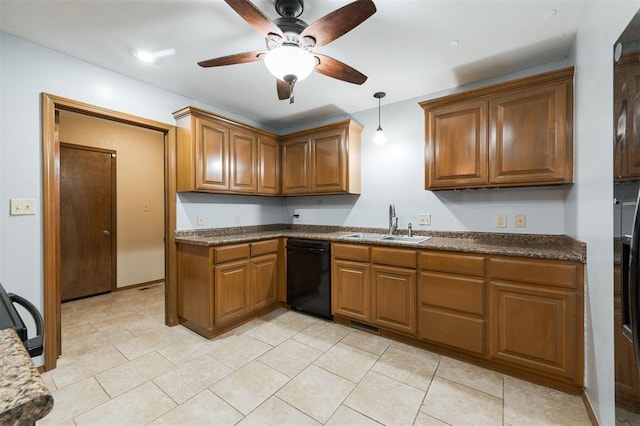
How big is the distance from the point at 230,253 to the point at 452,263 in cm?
198

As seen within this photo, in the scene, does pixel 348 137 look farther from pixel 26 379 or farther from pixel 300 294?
pixel 26 379

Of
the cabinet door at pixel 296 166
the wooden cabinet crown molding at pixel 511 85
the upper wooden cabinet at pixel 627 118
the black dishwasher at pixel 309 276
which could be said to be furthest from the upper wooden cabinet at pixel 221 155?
the upper wooden cabinet at pixel 627 118

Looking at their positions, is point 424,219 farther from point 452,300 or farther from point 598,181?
point 598,181

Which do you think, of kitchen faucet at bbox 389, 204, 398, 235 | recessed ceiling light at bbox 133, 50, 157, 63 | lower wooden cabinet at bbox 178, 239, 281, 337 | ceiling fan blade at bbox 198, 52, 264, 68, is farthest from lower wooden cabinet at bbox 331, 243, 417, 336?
recessed ceiling light at bbox 133, 50, 157, 63

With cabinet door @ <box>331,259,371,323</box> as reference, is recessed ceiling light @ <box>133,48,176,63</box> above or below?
above

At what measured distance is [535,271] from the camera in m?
1.84

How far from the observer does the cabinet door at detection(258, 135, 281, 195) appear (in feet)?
11.4

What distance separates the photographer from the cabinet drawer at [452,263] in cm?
206

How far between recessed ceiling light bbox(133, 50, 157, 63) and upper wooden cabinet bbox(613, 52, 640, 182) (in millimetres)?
2828

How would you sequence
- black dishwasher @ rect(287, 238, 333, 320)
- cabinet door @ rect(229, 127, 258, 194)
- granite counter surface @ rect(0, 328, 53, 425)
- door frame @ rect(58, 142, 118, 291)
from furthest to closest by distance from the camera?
door frame @ rect(58, 142, 118, 291)
cabinet door @ rect(229, 127, 258, 194)
black dishwasher @ rect(287, 238, 333, 320)
granite counter surface @ rect(0, 328, 53, 425)

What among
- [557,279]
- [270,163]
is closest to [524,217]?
[557,279]

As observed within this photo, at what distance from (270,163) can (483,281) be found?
2.72 m

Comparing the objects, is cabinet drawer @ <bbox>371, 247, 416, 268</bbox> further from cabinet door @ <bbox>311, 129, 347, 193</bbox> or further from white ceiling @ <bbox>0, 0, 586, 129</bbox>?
white ceiling @ <bbox>0, 0, 586, 129</bbox>

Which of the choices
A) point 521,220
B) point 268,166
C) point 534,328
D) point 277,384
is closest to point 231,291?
point 277,384
